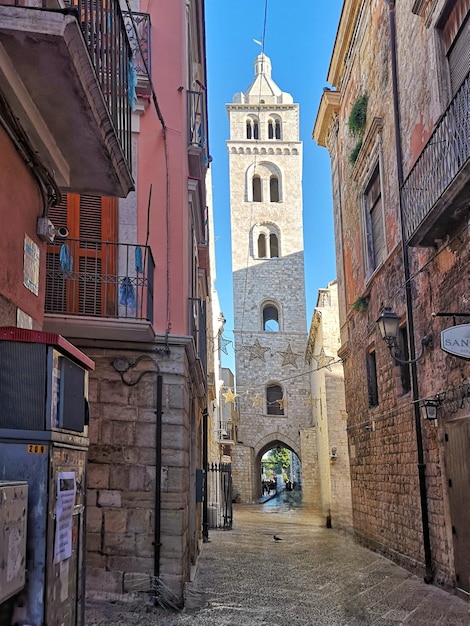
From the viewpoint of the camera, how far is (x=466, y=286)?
7.64 meters

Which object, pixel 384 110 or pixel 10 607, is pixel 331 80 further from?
pixel 10 607

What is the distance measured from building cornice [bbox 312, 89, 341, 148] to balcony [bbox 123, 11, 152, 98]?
335 inches

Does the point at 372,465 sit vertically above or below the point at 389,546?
above

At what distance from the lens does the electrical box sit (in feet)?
9.41

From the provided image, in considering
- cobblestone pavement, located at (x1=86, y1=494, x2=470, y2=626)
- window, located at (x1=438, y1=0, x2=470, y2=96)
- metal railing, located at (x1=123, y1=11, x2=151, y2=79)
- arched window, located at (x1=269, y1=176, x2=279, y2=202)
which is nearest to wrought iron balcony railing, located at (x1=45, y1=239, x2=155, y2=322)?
metal railing, located at (x1=123, y1=11, x2=151, y2=79)

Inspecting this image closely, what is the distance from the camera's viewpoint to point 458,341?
6.34m

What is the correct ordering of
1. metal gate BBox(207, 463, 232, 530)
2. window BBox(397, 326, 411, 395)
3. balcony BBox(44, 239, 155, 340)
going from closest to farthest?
balcony BBox(44, 239, 155, 340)
window BBox(397, 326, 411, 395)
metal gate BBox(207, 463, 232, 530)

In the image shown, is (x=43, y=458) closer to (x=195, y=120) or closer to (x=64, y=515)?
(x=64, y=515)

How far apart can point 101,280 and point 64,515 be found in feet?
15.4

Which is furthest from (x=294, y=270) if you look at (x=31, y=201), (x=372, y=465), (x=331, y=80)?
(x=31, y=201)

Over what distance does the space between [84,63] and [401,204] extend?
7136mm

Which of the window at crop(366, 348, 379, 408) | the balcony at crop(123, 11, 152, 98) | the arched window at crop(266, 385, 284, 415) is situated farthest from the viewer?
the arched window at crop(266, 385, 284, 415)

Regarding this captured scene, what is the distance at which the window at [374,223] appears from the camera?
12.6 m

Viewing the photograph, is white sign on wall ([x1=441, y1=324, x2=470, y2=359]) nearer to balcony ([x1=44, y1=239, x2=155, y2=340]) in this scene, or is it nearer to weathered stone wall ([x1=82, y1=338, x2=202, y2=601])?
weathered stone wall ([x1=82, y1=338, x2=202, y2=601])
